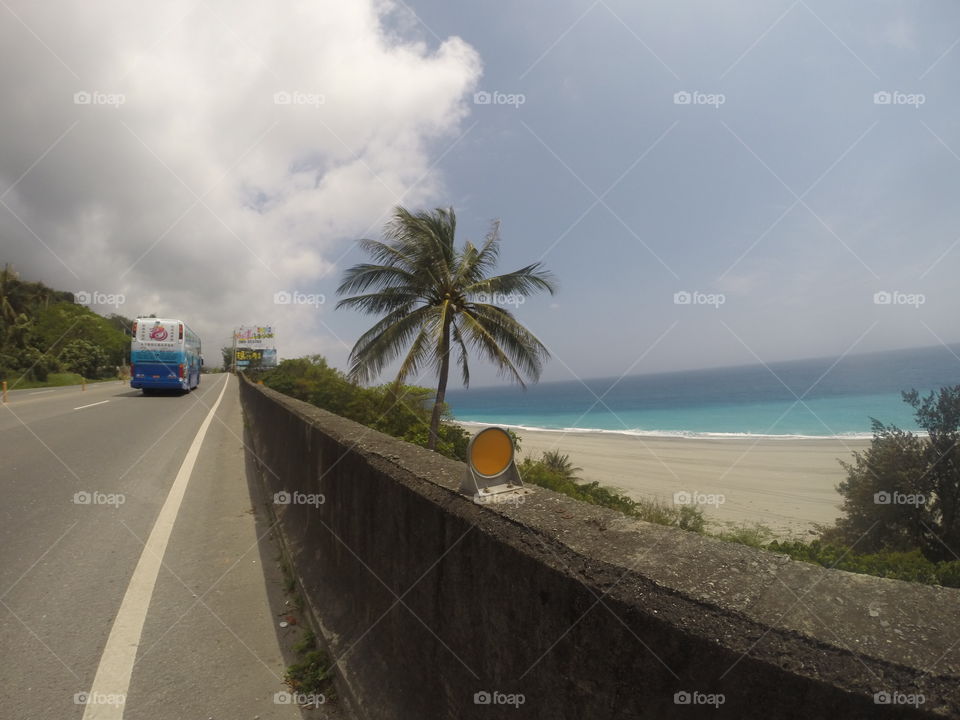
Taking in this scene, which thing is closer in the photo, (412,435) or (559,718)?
(559,718)

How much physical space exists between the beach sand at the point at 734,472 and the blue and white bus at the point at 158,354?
17.8m

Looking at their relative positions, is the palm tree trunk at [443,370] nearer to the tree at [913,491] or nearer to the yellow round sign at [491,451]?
the tree at [913,491]

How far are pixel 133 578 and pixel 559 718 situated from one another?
4586mm

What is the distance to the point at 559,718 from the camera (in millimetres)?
1637

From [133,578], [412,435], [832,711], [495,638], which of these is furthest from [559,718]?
[412,435]

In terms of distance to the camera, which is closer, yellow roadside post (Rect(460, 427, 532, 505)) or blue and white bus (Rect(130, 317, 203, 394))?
yellow roadside post (Rect(460, 427, 532, 505))

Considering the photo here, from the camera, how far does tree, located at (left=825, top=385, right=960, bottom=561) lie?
10.1m

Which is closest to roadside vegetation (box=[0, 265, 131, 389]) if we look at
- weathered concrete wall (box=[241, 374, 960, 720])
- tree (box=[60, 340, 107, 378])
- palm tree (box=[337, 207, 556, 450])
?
tree (box=[60, 340, 107, 378])

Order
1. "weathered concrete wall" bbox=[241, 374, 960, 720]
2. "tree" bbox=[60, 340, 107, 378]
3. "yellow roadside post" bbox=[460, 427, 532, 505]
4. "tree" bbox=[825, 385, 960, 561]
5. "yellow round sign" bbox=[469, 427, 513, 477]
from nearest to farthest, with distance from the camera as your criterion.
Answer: "weathered concrete wall" bbox=[241, 374, 960, 720], "yellow roadside post" bbox=[460, 427, 532, 505], "yellow round sign" bbox=[469, 427, 513, 477], "tree" bbox=[825, 385, 960, 561], "tree" bbox=[60, 340, 107, 378]

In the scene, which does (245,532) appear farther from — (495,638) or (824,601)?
(824,601)

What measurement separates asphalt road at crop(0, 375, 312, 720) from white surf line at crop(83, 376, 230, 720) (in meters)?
0.01

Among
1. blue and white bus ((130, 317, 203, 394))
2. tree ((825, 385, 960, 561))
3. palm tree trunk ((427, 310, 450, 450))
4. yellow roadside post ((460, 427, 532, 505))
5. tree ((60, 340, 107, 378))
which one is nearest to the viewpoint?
yellow roadside post ((460, 427, 532, 505))

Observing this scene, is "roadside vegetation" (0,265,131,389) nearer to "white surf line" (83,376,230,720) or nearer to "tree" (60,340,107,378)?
"tree" (60,340,107,378)

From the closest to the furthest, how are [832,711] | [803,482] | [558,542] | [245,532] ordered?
[832,711] < [558,542] < [245,532] < [803,482]
